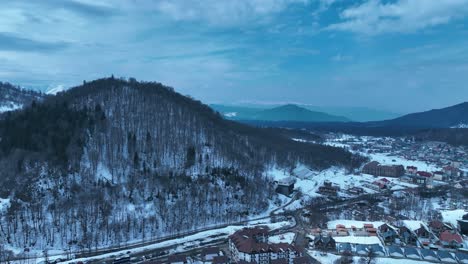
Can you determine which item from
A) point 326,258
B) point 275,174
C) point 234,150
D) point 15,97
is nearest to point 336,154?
point 275,174

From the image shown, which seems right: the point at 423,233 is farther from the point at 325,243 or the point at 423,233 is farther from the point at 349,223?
the point at 325,243

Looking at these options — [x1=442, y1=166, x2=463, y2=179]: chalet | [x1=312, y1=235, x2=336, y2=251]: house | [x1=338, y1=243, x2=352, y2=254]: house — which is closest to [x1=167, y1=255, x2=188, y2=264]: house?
[x1=312, y1=235, x2=336, y2=251]: house

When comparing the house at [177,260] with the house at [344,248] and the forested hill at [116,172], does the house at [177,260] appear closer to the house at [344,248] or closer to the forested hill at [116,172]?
the forested hill at [116,172]

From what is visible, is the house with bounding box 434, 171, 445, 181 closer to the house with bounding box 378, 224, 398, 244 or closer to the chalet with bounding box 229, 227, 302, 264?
the house with bounding box 378, 224, 398, 244

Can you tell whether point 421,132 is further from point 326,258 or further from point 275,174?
point 326,258

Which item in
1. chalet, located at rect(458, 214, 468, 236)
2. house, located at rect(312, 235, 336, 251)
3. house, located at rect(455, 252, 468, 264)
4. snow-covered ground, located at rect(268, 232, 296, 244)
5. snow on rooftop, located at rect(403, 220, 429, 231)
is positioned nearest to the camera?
house, located at rect(455, 252, 468, 264)

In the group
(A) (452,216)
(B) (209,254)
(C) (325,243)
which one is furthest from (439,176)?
(B) (209,254)
